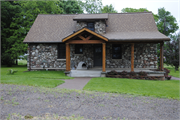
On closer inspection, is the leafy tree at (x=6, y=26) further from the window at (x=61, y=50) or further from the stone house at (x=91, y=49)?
the window at (x=61, y=50)

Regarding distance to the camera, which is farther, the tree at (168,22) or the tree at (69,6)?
the tree at (168,22)

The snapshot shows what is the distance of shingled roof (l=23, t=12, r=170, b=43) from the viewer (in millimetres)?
15367

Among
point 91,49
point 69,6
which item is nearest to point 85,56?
point 91,49

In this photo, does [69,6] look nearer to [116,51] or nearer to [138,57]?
[116,51]

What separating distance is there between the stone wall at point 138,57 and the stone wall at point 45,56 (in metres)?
4.66

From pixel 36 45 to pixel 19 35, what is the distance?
8392mm

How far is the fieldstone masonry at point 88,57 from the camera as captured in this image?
15.2 metres

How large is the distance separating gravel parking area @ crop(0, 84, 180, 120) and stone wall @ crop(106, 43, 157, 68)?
9.01 m

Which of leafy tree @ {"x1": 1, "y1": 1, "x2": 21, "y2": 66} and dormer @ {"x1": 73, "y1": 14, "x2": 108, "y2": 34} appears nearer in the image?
dormer @ {"x1": 73, "y1": 14, "x2": 108, "y2": 34}

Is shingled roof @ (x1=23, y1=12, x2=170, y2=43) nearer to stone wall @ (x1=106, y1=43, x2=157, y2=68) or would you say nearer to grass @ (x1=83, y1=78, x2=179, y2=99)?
stone wall @ (x1=106, y1=43, x2=157, y2=68)

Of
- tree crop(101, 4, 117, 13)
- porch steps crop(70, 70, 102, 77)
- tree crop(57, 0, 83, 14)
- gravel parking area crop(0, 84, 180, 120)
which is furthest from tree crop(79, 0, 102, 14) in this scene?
gravel parking area crop(0, 84, 180, 120)

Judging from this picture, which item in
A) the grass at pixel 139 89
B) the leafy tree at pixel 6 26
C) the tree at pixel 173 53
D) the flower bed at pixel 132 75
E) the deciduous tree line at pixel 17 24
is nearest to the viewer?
the grass at pixel 139 89

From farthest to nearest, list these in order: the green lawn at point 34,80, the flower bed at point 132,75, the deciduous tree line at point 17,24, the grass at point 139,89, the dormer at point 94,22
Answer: the deciduous tree line at point 17,24
the dormer at point 94,22
the flower bed at point 132,75
the green lawn at point 34,80
the grass at point 139,89

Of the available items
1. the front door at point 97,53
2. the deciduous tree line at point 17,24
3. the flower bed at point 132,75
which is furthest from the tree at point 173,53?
the front door at point 97,53
